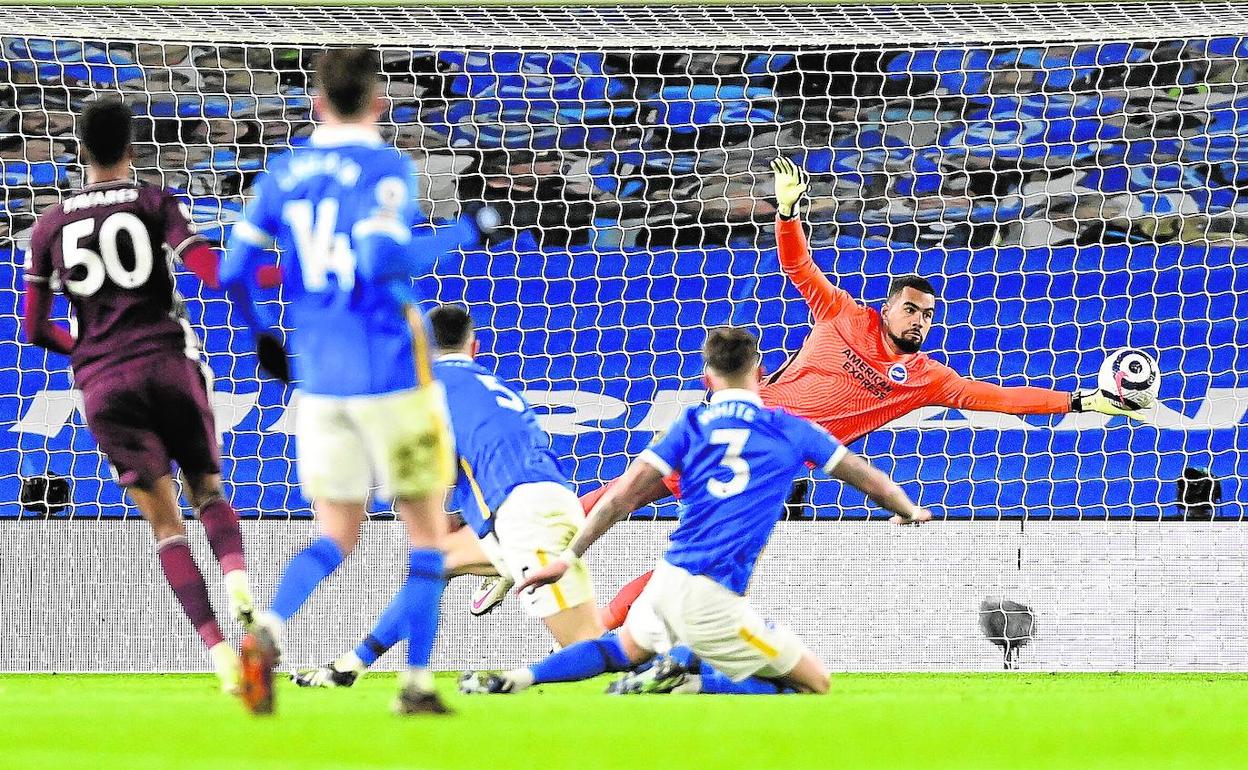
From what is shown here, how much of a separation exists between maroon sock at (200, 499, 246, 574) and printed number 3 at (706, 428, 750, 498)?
55.1 inches

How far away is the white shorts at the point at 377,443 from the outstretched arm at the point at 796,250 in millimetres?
3410

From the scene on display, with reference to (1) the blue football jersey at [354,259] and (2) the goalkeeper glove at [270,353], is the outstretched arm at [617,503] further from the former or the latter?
(1) the blue football jersey at [354,259]

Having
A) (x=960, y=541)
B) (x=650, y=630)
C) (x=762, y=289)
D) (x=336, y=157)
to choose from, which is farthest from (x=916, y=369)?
(x=336, y=157)

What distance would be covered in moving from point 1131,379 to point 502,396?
2.83 metres

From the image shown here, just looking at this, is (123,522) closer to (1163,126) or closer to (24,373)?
(24,373)

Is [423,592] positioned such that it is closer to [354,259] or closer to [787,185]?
[354,259]

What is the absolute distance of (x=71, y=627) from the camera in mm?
8617

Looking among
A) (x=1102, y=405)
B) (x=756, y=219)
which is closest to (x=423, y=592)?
Answer: (x=1102, y=405)

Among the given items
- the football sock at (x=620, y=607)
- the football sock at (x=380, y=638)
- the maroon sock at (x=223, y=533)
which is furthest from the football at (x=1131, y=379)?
the maroon sock at (x=223, y=533)

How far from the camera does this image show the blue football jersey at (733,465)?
4.89m

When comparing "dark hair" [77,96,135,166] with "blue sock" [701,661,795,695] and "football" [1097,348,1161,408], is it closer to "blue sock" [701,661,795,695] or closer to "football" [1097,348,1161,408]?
"blue sock" [701,661,795,695]

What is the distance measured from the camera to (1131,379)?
689 centimetres

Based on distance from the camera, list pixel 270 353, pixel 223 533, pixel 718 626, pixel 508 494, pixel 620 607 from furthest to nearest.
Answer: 1. pixel 620 607
2. pixel 508 494
3. pixel 718 626
4. pixel 223 533
5. pixel 270 353

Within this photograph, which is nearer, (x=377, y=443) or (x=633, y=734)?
(x=633, y=734)
